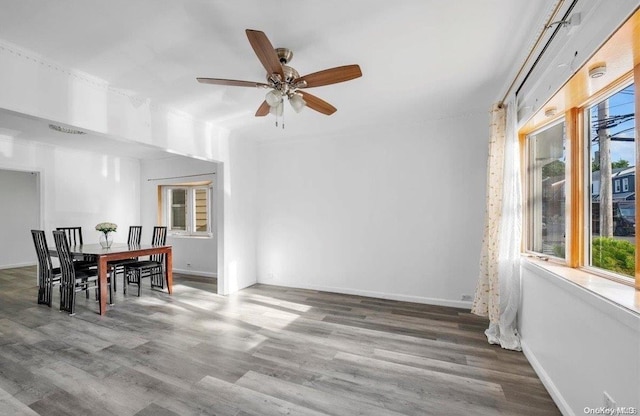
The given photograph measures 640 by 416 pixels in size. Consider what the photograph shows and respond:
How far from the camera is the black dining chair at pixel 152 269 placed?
14.2ft

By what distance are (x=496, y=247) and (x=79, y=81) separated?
420 cm

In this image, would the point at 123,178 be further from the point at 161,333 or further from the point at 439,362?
the point at 439,362

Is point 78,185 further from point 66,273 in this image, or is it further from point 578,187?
point 578,187

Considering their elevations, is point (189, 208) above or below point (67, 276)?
above

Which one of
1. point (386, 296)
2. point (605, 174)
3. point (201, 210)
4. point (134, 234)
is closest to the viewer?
point (605, 174)

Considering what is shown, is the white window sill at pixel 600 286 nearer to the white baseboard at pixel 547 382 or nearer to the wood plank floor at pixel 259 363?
the white baseboard at pixel 547 382

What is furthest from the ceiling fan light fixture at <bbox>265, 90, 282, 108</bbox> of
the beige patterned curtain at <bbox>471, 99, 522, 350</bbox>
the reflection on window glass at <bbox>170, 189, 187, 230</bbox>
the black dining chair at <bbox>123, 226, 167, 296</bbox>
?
the reflection on window glass at <bbox>170, 189, 187, 230</bbox>

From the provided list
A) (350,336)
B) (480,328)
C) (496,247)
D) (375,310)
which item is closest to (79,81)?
(350,336)

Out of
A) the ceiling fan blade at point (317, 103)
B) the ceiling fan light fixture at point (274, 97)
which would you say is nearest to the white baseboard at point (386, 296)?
the ceiling fan blade at point (317, 103)

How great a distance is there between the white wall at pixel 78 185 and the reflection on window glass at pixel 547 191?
288 inches

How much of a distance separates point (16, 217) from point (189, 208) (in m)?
4.14

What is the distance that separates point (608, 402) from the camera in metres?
1.33

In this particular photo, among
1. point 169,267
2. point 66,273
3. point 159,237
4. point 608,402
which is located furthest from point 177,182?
point 608,402

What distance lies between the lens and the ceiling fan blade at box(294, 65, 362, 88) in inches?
75.0
